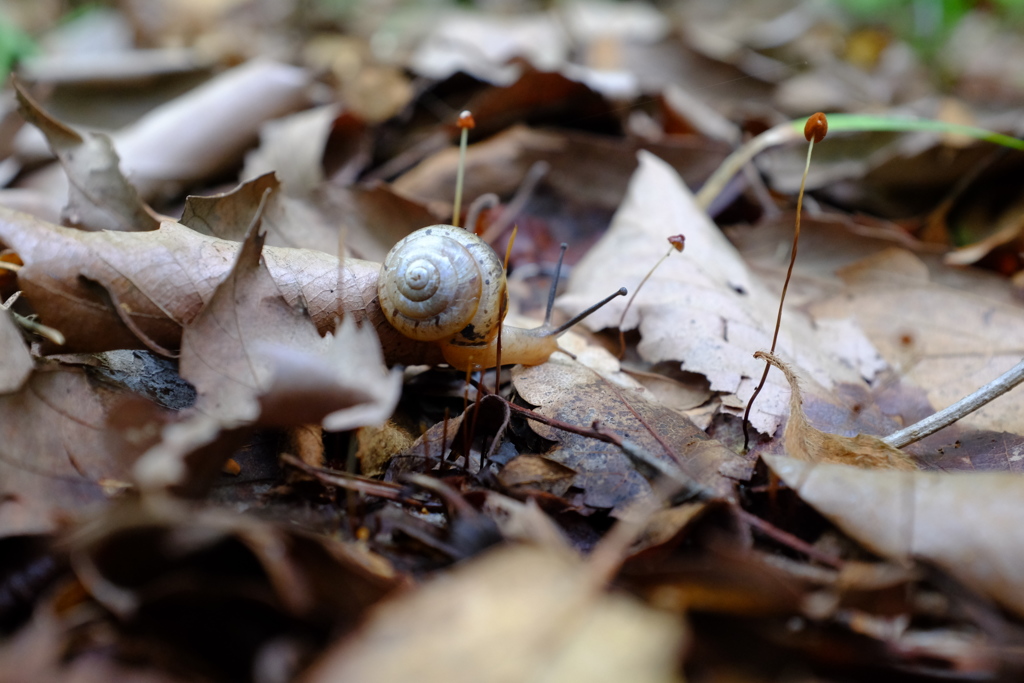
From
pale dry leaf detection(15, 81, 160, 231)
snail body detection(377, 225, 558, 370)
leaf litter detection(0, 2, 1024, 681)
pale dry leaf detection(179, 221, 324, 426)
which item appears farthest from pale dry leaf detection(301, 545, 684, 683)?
pale dry leaf detection(15, 81, 160, 231)

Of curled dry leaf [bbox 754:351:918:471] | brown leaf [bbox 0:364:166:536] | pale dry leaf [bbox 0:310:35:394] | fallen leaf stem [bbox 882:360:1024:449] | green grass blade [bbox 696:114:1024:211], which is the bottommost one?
brown leaf [bbox 0:364:166:536]

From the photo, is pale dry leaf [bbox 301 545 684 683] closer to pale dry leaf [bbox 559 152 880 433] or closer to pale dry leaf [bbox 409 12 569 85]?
pale dry leaf [bbox 559 152 880 433]

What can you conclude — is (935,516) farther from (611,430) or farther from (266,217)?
(266,217)

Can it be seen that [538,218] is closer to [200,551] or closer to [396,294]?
[396,294]

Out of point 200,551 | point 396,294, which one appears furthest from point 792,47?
point 200,551

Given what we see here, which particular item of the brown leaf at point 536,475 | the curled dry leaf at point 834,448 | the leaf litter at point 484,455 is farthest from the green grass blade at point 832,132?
the brown leaf at point 536,475

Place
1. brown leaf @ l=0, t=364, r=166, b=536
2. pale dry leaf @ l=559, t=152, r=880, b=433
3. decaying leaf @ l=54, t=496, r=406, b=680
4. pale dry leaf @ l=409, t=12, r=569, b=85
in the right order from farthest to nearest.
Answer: pale dry leaf @ l=409, t=12, r=569, b=85
pale dry leaf @ l=559, t=152, r=880, b=433
brown leaf @ l=0, t=364, r=166, b=536
decaying leaf @ l=54, t=496, r=406, b=680

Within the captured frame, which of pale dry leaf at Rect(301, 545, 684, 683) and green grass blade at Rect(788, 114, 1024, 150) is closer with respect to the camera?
pale dry leaf at Rect(301, 545, 684, 683)
